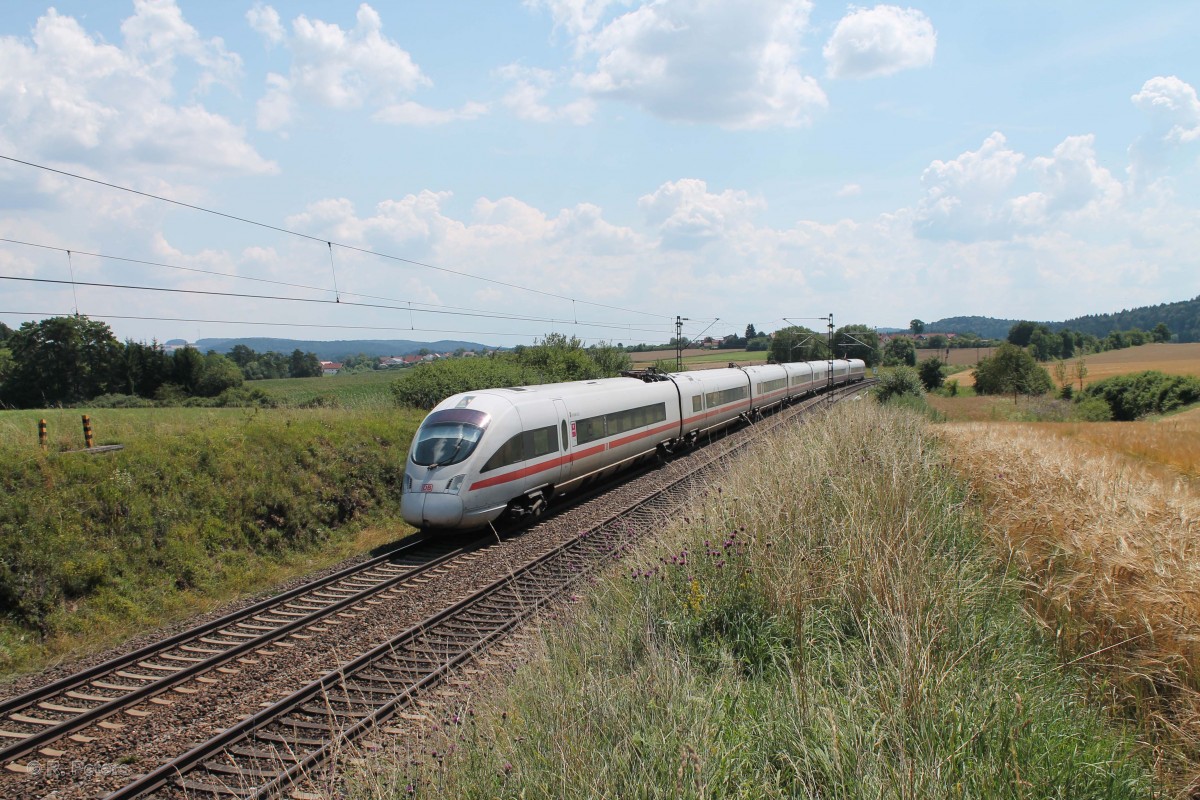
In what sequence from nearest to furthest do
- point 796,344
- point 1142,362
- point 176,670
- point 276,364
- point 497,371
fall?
point 176,670 → point 497,371 → point 276,364 → point 1142,362 → point 796,344

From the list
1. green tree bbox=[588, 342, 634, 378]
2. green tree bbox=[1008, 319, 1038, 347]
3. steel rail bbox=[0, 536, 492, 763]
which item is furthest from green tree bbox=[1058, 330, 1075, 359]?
steel rail bbox=[0, 536, 492, 763]

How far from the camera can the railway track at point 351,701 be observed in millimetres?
5840

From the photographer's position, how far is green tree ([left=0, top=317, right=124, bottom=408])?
16359 mm

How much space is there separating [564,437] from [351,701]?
8.97 meters

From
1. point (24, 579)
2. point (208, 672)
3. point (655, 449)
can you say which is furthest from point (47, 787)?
point (655, 449)

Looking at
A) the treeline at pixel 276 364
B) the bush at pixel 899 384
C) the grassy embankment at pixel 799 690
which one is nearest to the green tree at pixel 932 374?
the bush at pixel 899 384

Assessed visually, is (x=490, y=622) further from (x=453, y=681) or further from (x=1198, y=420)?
(x=1198, y=420)

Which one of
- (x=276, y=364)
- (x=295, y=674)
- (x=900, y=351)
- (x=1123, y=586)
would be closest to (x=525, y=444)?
(x=295, y=674)

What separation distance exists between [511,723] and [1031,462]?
8.94 meters

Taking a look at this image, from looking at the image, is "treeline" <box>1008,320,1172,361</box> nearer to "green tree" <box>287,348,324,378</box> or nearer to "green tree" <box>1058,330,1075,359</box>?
"green tree" <box>1058,330,1075,359</box>

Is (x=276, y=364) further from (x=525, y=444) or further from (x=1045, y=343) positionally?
(x=1045, y=343)

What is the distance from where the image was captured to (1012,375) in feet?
202

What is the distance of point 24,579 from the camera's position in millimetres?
9867

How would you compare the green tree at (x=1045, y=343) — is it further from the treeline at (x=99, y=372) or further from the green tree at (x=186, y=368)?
the green tree at (x=186, y=368)
